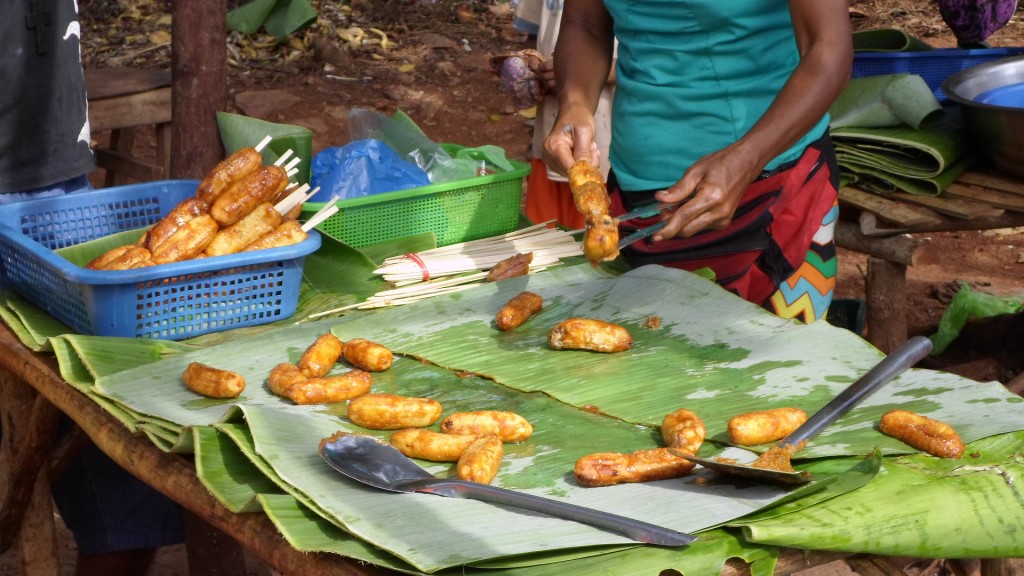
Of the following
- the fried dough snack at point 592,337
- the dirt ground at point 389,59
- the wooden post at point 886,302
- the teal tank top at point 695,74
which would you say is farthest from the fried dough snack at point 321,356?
the dirt ground at point 389,59

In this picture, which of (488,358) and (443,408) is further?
(488,358)

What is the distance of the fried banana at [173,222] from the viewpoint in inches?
109

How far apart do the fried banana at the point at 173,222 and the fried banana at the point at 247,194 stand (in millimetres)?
36

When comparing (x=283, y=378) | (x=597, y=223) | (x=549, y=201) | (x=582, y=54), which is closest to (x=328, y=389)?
(x=283, y=378)

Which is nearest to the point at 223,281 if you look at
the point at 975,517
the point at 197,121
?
the point at 197,121

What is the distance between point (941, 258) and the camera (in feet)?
23.9

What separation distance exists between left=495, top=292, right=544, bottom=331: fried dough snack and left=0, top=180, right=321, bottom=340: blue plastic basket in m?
0.50

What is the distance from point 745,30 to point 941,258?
4934mm

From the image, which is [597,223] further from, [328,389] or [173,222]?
[173,222]

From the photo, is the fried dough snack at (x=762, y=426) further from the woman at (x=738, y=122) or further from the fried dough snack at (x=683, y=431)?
the woman at (x=738, y=122)

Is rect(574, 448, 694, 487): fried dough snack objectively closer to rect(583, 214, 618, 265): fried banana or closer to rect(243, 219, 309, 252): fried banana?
rect(583, 214, 618, 265): fried banana

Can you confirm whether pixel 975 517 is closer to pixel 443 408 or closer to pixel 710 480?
pixel 710 480

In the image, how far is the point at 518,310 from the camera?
278 centimetres

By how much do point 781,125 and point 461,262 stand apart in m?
0.98
